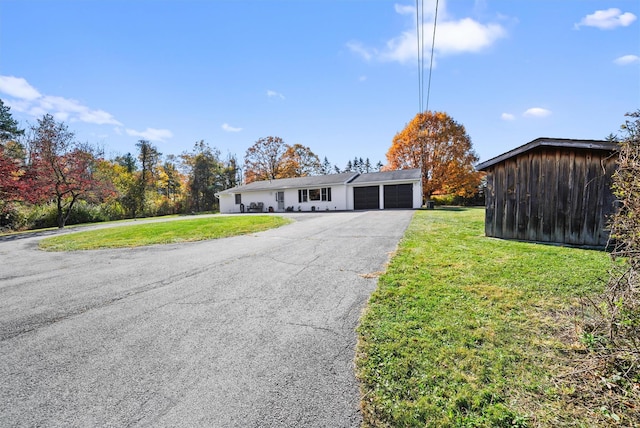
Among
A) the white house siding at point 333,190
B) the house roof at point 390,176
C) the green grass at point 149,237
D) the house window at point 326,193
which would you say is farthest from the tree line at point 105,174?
the house roof at point 390,176

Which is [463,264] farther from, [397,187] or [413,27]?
[397,187]

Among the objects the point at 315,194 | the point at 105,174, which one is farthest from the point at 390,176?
the point at 105,174

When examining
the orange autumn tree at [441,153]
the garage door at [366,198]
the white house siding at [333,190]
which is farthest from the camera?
the orange autumn tree at [441,153]

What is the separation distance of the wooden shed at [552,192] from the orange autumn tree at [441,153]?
18201 millimetres

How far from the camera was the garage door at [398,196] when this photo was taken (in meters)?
21.3

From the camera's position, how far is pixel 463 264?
5184 millimetres

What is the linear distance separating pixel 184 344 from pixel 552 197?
8.93m

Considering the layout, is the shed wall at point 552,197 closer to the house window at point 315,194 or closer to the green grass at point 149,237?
the green grass at point 149,237

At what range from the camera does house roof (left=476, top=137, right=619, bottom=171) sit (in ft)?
19.8

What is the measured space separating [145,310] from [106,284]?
1.88 m

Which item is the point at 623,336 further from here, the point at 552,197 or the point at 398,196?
the point at 398,196

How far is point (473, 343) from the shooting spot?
2588 mm

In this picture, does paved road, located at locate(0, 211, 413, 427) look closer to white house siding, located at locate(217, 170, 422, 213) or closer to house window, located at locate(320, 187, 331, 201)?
white house siding, located at locate(217, 170, 422, 213)

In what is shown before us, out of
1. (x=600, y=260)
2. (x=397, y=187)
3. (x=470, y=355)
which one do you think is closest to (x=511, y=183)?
(x=600, y=260)
